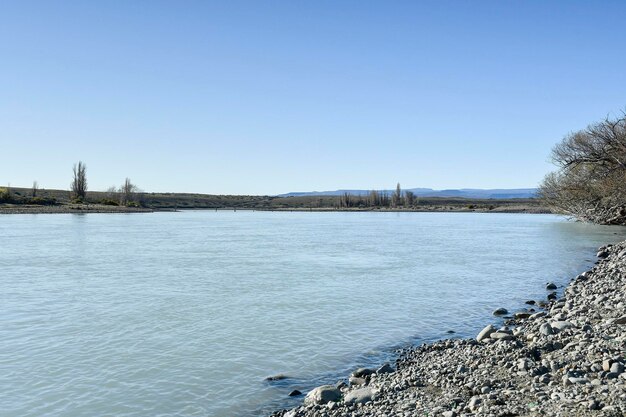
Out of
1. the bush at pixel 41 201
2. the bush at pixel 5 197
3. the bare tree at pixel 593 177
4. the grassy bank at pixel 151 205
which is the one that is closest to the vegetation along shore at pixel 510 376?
the bare tree at pixel 593 177

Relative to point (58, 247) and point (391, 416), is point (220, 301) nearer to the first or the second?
point (391, 416)

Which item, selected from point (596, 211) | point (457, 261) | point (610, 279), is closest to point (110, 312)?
point (610, 279)

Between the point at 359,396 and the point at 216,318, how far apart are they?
753 cm

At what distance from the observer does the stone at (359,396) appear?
28.4 feet

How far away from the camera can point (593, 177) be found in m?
48.1

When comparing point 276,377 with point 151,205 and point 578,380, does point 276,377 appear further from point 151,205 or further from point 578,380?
point 151,205

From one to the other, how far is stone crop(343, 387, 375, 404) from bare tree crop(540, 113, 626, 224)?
3023 cm

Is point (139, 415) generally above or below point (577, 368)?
below

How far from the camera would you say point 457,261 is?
30.0 meters

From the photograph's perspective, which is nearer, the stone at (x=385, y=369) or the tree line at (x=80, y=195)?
the stone at (x=385, y=369)

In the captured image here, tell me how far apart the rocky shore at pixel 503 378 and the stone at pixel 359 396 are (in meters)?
0.02

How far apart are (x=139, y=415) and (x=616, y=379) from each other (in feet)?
23.6

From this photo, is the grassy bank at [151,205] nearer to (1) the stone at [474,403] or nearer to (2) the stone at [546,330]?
(2) the stone at [546,330]

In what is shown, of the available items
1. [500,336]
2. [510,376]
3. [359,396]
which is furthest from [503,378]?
Answer: [500,336]
